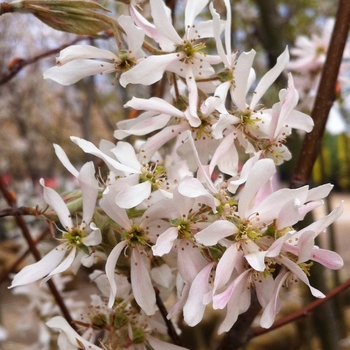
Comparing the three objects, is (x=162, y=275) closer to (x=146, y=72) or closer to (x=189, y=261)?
(x=189, y=261)

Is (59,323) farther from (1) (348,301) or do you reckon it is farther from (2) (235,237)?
(1) (348,301)

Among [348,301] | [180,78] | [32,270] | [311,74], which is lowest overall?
[348,301]

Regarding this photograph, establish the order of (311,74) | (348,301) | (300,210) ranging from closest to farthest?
(300,210) < (311,74) < (348,301)

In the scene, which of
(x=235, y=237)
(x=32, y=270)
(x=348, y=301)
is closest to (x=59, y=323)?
(x=32, y=270)

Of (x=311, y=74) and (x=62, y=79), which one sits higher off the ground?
(x=62, y=79)

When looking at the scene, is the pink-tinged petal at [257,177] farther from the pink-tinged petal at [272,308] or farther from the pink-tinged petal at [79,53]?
the pink-tinged petal at [79,53]

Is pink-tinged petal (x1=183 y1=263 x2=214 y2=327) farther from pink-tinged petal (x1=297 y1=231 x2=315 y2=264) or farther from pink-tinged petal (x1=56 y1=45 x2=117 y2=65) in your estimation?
pink-tinged petal (x1=56 y1=45 x2=117 y2=65)

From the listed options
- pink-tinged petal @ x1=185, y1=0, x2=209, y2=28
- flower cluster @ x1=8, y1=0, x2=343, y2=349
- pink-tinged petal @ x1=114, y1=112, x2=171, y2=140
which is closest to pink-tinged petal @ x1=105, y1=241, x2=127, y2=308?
flower cluster @ x1=8, y1=0, x2=343, y2=349

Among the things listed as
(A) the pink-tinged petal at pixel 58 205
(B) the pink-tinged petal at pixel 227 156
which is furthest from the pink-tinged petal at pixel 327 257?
(A) the pink-tinged petal at pixel 58 205
